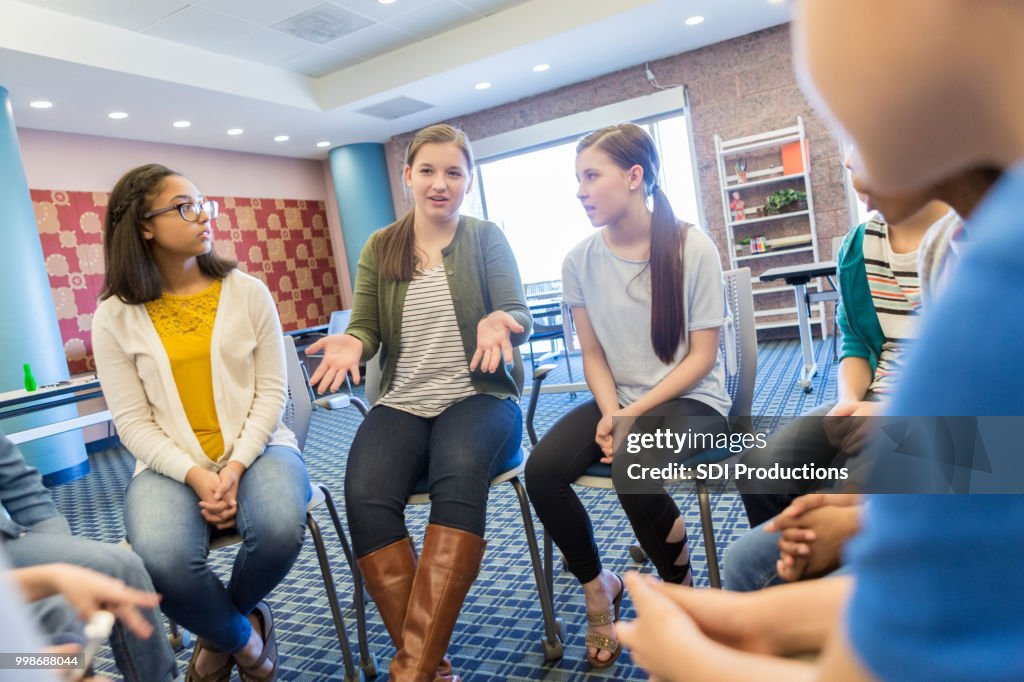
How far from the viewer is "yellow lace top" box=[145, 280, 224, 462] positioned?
65.3 inches

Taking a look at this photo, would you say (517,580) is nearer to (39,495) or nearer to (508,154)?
(39,495)

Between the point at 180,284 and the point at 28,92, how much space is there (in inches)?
175

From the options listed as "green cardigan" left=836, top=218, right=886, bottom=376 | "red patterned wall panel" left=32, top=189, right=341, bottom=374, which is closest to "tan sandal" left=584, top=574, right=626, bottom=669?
"green cardigan" left=836, top=218, right=886, bottom=376

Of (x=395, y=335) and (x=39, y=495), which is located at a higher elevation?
(x=395, y=335)

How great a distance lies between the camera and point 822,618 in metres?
0.57

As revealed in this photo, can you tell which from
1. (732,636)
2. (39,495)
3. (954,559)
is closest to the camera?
(954,559)

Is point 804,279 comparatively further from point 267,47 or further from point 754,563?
point 267,47

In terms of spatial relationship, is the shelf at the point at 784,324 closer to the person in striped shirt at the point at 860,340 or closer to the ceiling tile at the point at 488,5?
the ceiling tile at the point at 488,5

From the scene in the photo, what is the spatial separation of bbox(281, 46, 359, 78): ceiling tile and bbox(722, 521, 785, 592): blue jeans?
5.87m

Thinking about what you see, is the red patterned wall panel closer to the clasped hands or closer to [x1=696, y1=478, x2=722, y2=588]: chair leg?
the clasped hands

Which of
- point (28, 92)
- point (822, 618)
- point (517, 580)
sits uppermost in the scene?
point (28, 92)

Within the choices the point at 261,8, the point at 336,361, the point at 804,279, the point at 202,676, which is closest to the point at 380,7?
the point at 261,8

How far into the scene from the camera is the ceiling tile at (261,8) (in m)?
4.62

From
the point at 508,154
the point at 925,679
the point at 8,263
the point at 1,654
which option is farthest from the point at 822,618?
the point at 508,154
